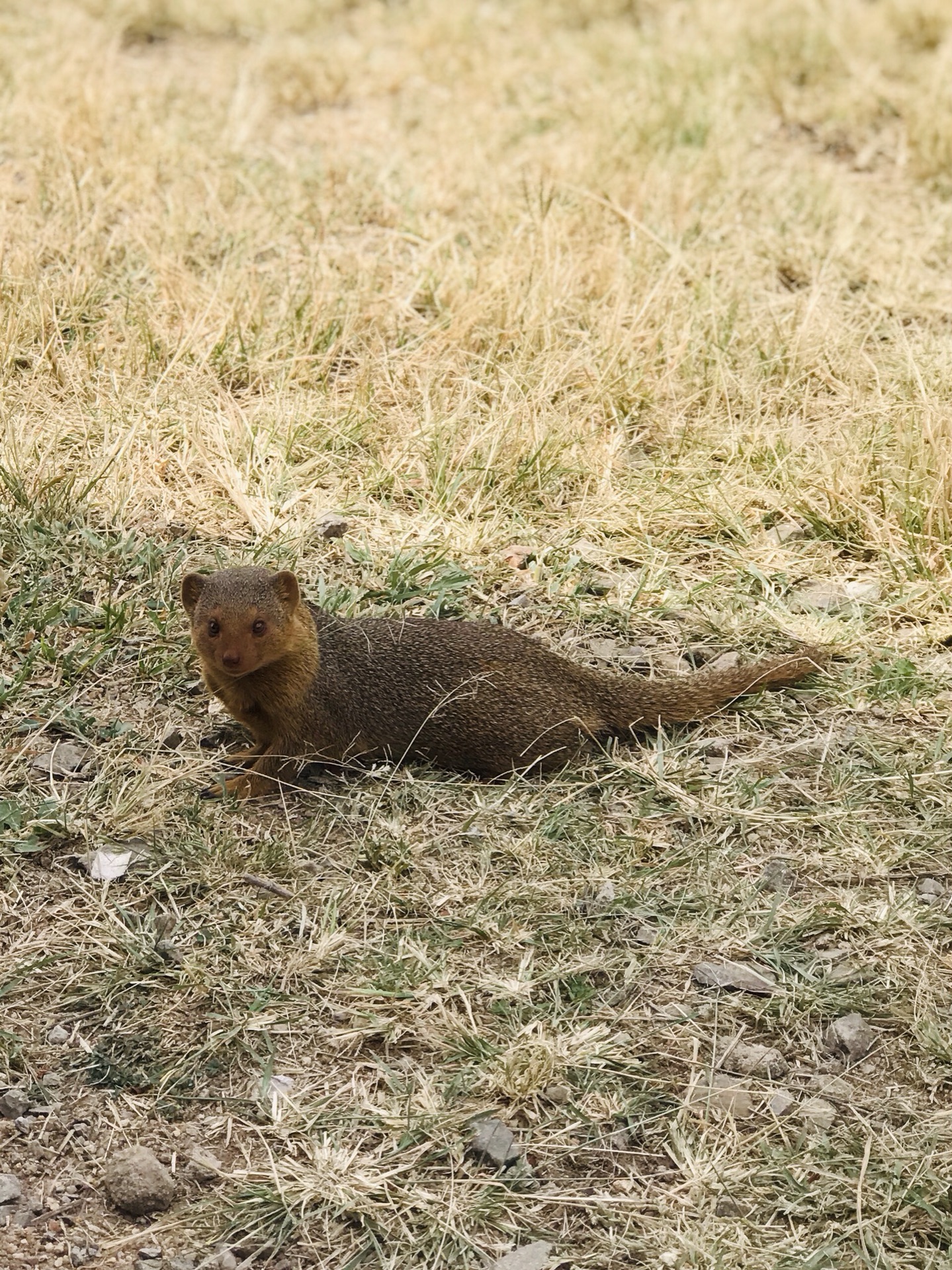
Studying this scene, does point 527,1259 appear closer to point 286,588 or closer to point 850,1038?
point 850,1038

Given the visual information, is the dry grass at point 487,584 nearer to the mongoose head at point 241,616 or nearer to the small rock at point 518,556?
the small rock at point 518,556

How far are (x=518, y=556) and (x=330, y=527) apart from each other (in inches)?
21.3

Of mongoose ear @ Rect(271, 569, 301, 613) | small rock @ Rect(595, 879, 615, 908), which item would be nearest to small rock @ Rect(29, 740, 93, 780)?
mongoose ear @ Rect(271, 569, 301, 613)

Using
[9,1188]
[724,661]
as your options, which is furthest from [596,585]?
[9,1188]

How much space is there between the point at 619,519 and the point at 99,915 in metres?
1.98

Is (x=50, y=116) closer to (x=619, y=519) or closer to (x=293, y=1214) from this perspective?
(x=619, y=519)

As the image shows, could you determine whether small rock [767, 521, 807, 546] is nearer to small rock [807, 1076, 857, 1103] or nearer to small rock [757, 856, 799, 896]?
small rock [757, 856, 799, 896]

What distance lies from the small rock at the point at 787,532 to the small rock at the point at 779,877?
1329mm

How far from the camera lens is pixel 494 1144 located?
94.1 inches

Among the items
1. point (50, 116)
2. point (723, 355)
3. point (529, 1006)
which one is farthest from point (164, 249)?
point (529, 1006)

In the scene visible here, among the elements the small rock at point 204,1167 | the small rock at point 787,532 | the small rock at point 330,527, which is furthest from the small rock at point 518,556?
the small rock at point 204,1167

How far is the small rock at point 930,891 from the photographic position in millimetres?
2973

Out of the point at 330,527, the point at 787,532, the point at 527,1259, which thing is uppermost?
the point at 787,532

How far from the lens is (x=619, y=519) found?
13.6 feet
